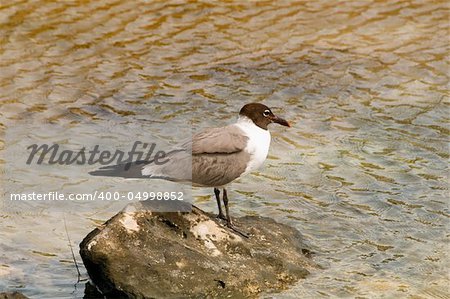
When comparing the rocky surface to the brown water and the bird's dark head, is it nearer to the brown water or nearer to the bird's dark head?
the brown water

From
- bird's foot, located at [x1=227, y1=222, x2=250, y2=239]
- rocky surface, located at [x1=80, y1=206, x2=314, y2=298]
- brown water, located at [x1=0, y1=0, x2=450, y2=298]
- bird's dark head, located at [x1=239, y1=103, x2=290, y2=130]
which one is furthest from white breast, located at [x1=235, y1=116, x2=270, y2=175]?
brown water, located at [x1=0, y1=0, x2=450, y2=298]

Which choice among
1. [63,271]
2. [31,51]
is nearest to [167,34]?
[31,51]

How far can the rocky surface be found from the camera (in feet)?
27.9

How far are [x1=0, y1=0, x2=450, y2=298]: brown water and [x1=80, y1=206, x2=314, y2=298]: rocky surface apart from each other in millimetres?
374

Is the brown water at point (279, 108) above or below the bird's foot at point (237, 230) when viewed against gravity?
below

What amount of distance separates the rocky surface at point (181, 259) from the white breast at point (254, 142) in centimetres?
66

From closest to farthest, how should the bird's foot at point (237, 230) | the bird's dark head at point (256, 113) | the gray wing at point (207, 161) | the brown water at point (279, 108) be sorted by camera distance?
1. the gray wing at point (207, 161)
2. the bird's foot at point (237, 230)
3. the bird's dark head at point (256, 113)
4. the brown water at point (279, 108)

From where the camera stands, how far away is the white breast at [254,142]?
367 inches

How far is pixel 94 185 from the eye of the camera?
11609mm

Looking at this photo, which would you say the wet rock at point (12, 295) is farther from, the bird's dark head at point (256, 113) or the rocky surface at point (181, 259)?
the bird's dark head at point (256, 113)

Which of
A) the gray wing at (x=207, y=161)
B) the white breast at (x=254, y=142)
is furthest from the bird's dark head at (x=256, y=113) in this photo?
the gray wing at (x=207, y=161)

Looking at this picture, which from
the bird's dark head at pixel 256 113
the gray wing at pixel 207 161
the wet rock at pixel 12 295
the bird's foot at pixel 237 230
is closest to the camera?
the wet rock at pixel 12 295

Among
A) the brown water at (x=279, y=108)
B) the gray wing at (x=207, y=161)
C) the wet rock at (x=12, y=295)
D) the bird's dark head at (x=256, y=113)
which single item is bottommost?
the brown water at (x=279, y=108)

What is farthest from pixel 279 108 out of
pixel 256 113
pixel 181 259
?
pixel 181 259
